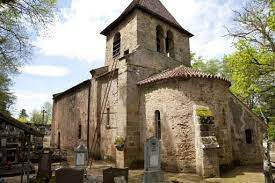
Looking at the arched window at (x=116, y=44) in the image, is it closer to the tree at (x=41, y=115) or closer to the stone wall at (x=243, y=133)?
the stone wall at (x=243, y=133)

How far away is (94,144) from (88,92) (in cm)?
454

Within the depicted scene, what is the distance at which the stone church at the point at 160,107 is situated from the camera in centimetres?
1146

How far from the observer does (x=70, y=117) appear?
22047mm

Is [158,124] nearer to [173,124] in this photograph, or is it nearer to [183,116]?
[173,124]

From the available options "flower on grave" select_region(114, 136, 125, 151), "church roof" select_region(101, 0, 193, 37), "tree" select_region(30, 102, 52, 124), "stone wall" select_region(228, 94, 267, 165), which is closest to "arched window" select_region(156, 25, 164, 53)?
"church roof" select_region(101, 0, 193, 37)

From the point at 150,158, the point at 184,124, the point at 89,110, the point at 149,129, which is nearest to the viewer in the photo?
the point at 150,158

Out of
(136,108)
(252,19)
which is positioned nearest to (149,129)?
(136,108)

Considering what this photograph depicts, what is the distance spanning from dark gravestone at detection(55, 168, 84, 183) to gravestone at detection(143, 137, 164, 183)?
234 cm

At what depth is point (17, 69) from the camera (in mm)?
13930

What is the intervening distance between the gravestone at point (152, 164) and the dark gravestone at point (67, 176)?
2343 mm

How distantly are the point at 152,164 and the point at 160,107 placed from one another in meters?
5.05

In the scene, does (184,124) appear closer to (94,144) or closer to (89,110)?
(94,144)

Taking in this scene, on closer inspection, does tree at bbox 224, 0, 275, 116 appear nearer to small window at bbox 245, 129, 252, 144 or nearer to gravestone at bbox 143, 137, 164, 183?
small window at bbox 245, 129, 252, 144

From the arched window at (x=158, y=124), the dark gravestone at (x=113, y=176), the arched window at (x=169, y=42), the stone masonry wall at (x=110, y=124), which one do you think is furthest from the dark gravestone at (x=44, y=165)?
the arched window at (x=169, y=42)
